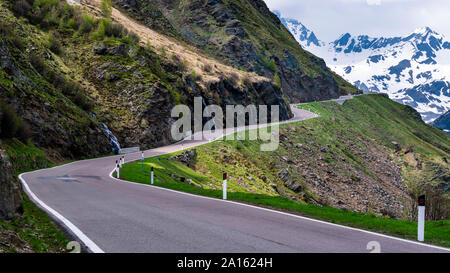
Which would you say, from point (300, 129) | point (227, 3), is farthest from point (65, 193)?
point (227, 3)

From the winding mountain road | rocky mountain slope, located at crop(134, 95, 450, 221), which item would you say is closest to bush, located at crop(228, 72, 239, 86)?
rocky mountain slope, located at crop(134, 95, 450, 221)

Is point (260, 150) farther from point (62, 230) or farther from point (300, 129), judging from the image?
point (62, 230)

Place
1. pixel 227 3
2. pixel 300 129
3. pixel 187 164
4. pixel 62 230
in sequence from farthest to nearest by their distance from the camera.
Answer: pixel 227 3 → pixel 300 129 → pixel 187 164 → pixel 62 230

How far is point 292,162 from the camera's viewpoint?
41.8 meters

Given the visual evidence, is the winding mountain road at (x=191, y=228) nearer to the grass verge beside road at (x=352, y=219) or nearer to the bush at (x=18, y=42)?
the grass verge beside road at (x=352, y=219)

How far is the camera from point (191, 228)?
799 cm

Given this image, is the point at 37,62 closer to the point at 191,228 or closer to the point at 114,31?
the point at 114,31

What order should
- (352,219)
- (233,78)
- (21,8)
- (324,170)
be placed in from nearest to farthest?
(352,219), (324,170), (21,8), (233,78)

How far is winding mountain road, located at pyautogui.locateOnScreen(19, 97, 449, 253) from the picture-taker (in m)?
6.66

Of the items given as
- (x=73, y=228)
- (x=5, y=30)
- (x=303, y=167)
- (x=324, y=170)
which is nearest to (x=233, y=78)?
(x=324, y=170)

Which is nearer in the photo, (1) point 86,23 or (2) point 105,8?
(1) point 86,23

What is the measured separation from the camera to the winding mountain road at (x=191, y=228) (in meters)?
6.66

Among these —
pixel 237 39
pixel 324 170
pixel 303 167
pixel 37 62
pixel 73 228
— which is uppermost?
pixel 237 39

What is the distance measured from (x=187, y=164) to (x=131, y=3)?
66145mm
